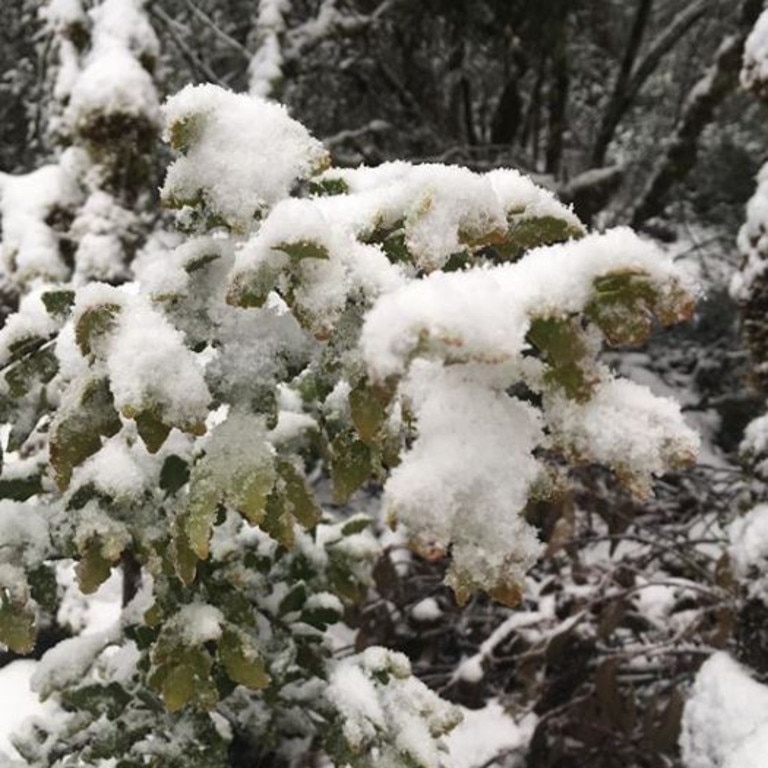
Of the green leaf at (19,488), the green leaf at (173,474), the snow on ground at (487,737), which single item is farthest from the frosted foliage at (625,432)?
the snow on ground at (487,737)

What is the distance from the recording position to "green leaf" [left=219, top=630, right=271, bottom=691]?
3.84ft

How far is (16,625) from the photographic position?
44.4 inches

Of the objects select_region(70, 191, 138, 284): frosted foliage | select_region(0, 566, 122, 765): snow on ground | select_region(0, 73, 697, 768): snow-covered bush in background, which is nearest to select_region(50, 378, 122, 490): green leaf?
select_region(0, 73, 697, 768): snow-covered bush in background

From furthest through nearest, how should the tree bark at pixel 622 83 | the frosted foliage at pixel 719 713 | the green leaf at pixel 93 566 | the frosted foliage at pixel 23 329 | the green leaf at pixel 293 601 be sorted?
the tree bark at pixel 622 83, the frosted foliage at pixel 719 713, the green leaf at pixel 293 601, the frosted foliage at pixel 23 329, the green leaf at pixel 93 566

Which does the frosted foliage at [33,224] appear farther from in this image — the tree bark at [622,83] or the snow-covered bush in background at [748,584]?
the tree bark at [622,83]

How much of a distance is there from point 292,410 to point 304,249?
2.76 feet

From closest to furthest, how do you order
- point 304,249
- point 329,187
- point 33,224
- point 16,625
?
point 304,249
point 329,187
point 16,625
point 33,224

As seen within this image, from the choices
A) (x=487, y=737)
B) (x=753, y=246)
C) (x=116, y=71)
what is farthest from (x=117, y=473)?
(x=116, y=71)

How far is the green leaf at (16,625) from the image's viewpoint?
112cm

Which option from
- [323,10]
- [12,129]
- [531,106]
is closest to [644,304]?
[323,10]

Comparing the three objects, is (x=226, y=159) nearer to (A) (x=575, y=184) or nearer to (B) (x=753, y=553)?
(B) (x=753, y=553)

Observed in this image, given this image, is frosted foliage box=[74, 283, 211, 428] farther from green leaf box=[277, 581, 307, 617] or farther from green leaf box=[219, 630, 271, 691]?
green leaf box=[277, 581, 307, 617]

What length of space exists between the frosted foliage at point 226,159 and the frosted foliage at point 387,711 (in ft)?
2.49

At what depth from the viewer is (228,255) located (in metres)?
0.98
